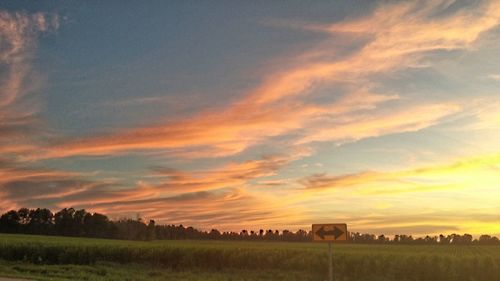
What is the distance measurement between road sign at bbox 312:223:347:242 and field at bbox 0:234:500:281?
64.0 ft

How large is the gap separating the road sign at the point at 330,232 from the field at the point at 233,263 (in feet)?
64.0

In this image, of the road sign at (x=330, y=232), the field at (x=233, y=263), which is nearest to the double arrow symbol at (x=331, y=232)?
the road sign at (x=330, y=232)

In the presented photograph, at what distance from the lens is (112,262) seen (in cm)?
5266

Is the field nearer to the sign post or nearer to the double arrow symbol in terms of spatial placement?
the sign post

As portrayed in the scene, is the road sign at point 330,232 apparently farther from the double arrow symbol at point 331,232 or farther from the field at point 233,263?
the field at point 233,263

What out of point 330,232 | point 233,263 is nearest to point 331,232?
point 330,232

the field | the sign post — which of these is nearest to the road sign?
the sign post

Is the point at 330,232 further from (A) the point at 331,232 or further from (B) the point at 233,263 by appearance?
(B) the point at 233,263

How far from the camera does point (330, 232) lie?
1828cm

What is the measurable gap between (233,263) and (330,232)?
1253 inches

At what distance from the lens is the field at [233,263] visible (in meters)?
41.2

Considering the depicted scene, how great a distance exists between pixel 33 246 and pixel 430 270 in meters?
37.1

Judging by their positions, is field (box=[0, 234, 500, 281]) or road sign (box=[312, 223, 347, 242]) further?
field (box=[0, 234, 500, 281])

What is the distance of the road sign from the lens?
59.5 feet
